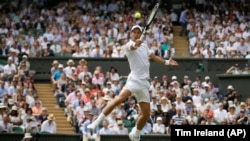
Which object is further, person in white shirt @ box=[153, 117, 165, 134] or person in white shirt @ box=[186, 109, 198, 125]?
person in white shirt @ box=[186, 109, 198, 125]

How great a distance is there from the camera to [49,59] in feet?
97.4

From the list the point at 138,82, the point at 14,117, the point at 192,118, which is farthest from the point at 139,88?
the point at 192,118

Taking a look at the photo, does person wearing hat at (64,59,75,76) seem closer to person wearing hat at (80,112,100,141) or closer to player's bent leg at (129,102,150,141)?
person wearing hat at (80,112,100,141)

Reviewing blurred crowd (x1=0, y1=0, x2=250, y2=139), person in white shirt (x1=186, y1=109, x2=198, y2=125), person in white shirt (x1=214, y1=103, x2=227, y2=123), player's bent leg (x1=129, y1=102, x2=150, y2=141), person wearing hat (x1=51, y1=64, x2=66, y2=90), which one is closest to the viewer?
player's bent leg (x1=129, y1=102, x2=150, y2=141)

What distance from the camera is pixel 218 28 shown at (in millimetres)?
32125

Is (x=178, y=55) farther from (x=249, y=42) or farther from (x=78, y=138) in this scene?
(x=78, y=138)

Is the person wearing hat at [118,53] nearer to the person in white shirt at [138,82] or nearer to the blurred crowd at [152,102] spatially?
the blurred crowd at [152,102]

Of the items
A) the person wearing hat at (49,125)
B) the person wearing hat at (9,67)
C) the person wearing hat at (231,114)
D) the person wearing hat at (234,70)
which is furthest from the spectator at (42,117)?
the person wearing hat at (234,70)

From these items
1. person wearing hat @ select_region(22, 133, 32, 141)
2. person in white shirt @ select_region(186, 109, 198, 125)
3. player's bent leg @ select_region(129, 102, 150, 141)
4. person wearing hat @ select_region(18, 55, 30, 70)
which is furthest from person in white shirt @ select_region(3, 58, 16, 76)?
player's bent leg @ select_region(129, 102, 150, 141)

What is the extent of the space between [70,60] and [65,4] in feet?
21.3

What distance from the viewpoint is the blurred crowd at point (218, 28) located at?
30547 mm

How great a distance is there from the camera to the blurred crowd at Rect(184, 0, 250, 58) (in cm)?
3055

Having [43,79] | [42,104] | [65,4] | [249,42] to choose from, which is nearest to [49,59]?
[43,79]

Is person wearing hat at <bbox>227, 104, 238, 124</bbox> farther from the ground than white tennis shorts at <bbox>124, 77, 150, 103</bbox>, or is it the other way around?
white tennis shorts at <bbox>124, 77, 150, 103</bbox>
